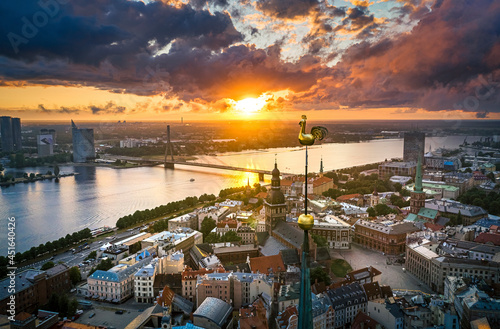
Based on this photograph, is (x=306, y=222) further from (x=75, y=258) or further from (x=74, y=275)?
(x=75, y=258)

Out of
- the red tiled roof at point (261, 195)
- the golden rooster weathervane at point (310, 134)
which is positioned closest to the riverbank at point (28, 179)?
the red tiled roof at point (261, 195)

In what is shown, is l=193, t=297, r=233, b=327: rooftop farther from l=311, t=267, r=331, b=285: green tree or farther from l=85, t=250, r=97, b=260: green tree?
l=85, t=250, r=97, b=260: green tree

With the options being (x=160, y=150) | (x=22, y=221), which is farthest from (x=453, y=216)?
(x=160, y=150)

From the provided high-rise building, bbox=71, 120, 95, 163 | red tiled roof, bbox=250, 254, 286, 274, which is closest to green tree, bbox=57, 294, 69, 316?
red tiled roof, bbox=250, 254, 286, 274

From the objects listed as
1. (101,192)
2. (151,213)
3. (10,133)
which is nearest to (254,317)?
(151,213)

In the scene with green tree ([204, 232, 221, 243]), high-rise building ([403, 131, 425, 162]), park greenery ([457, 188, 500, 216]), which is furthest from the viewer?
high-rise building ([403, 131, 425, 162])

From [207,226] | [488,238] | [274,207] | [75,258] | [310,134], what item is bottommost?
[75,258]

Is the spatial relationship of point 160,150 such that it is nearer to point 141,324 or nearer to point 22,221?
point 22,221
